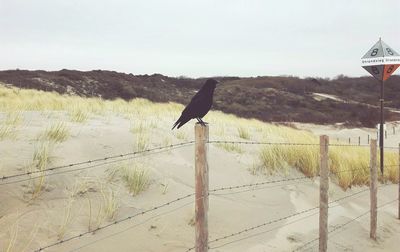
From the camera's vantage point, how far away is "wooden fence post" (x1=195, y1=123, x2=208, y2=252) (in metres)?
3.51

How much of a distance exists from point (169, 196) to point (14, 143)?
2334 mm

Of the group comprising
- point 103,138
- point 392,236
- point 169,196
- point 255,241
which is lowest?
point 392,236

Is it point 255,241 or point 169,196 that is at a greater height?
point 169,196

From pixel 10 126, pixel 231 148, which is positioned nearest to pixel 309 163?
pixel 231 148

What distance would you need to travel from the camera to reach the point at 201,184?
3.52 metres

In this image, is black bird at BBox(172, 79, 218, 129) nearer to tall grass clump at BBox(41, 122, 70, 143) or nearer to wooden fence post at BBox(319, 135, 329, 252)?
wooden fence post at BBox(319, 135, 329, 252)

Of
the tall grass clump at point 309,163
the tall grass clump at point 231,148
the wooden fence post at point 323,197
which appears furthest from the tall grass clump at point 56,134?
the wooden fence post at point 323,197

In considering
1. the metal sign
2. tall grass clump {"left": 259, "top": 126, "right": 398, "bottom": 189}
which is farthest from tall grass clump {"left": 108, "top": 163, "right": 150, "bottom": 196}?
the metal sign

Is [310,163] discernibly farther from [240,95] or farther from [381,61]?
[240,95]

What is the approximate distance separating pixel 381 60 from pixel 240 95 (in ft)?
96.0

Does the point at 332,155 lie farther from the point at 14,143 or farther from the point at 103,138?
the point at 14,143

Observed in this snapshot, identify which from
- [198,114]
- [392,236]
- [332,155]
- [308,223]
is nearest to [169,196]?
[198,114]

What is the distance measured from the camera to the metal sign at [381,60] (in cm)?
1069

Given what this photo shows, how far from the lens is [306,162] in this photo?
356 inches
